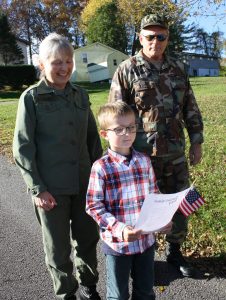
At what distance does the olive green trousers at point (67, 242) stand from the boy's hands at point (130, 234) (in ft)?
2.80

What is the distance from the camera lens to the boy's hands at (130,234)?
247cm

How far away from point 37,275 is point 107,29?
5667cm

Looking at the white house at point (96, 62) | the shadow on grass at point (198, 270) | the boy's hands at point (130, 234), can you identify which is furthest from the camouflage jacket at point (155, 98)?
the white house at point (96, 62)

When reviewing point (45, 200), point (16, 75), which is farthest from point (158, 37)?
point (16, 75)

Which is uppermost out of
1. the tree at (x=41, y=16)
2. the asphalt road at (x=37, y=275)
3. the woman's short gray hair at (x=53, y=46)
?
the tree at (x=41, y=16)

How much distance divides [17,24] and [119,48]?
1880 cm

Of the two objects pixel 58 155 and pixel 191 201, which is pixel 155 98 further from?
pixel 191 201

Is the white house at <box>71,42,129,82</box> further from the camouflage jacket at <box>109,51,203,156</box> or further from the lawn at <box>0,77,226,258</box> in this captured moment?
the camouflage jacket at <box>109,51,203,156</box>

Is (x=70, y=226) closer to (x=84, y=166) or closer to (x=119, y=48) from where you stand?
(x=84, y=166)

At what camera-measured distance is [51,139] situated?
3.17 metres

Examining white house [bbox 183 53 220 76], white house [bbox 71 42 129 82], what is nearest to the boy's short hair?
white house [bbox 71 42 129 82]

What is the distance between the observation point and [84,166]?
3.38 meters

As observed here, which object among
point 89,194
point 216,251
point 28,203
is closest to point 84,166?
point 89,194

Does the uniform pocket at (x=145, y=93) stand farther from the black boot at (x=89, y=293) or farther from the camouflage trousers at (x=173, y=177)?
the black boot at (x=89, y=293)
